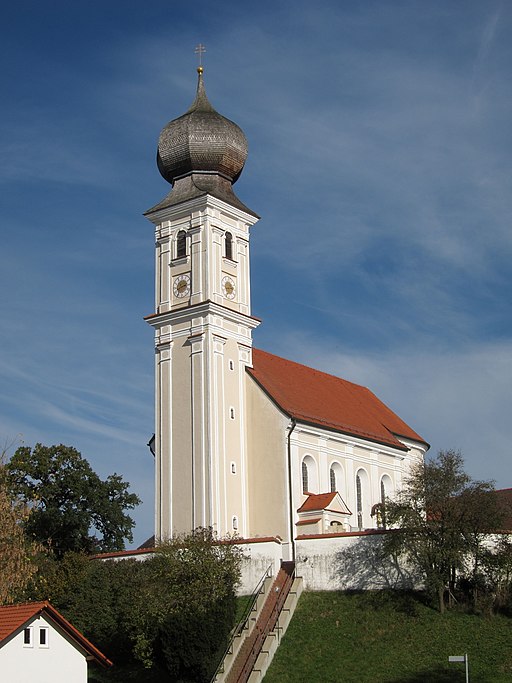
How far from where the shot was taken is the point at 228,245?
56688mm

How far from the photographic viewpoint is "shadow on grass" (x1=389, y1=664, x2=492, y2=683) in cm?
3647

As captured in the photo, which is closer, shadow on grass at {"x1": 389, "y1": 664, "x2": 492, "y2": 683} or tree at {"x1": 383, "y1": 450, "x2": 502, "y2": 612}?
shadow on grass at {"x1": 389, "y1": 664, "x2": 492, "y2": 683}

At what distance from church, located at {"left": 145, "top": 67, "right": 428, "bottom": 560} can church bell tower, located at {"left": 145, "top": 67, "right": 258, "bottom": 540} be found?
0.17 feet

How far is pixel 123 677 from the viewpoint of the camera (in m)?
42.4

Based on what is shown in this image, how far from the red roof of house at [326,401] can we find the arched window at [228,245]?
5.40 metres

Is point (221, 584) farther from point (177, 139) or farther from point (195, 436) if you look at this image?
point (177, 139)

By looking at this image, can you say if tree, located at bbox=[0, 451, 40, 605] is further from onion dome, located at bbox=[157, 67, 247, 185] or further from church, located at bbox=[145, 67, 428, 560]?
onion dome, located at bbox=[157, 67, 247, 185]

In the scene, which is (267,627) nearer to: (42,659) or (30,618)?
(42,659)

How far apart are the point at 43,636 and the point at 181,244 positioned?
25.3 m

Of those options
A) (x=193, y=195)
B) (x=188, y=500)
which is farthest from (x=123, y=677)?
(x=193, y=195)

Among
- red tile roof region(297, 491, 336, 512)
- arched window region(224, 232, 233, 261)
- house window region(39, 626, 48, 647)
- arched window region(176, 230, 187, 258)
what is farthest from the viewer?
arched window region(224, 232, 233, 261)

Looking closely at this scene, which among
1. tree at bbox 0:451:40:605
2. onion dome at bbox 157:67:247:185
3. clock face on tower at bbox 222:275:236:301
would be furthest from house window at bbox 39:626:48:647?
onion dome at bbox 157:67:247:185

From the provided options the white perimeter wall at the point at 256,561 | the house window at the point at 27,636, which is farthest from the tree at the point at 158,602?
the house window at the point at 27,636

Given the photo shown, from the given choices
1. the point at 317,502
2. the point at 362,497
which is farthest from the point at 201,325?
the point at 362,497
